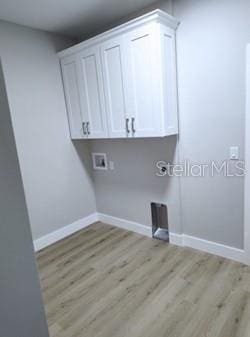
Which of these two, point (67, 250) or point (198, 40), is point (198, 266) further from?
point (198, 40)

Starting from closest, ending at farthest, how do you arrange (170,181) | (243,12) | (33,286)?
1. (33,286)
2. (243,12)
3. (170,181)

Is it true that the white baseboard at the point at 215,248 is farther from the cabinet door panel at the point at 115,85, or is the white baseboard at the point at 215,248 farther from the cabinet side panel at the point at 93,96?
the cabinet side panel at the point at 93,96

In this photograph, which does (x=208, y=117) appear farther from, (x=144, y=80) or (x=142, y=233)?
(x=142, y=233)

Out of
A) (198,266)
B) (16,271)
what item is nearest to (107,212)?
(198,266)

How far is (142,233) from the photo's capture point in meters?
3.21

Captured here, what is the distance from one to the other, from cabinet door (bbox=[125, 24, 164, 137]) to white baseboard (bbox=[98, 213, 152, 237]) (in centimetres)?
134

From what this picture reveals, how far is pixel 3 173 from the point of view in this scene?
2.66ft

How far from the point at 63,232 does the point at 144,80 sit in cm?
228

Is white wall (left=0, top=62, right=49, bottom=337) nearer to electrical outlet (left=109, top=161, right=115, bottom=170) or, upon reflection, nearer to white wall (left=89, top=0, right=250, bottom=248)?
white wall (left=89, top=0, right=250, bottom=248)

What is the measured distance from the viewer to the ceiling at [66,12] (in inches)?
91.2

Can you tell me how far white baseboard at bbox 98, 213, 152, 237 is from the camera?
3174 millimetres

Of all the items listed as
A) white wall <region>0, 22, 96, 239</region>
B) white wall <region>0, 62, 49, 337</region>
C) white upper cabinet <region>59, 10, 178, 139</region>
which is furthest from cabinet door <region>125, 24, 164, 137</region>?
white wall <region>0, 62, 49, 337</region>

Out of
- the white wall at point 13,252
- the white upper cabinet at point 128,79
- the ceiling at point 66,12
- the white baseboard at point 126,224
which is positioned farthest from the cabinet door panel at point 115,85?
the white wall at point 13,252

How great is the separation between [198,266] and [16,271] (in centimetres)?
203
